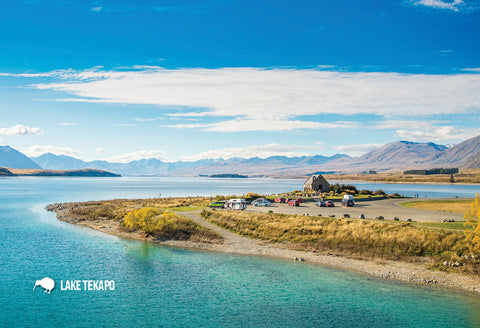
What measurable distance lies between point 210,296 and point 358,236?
2263cm

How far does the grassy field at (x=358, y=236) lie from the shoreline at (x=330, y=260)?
136 cm

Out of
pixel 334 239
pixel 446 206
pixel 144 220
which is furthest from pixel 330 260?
pixel 446 206

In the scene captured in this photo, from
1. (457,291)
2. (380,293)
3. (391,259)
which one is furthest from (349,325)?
(391,259)

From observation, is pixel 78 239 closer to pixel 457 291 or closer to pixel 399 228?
pixel 399 228

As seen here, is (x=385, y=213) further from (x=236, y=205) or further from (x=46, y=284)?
(x=46, y=284)

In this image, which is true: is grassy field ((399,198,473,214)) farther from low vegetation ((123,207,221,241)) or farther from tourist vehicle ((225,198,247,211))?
low vegetation ((123,207,221,241))

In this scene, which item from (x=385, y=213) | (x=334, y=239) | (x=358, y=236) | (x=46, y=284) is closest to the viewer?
(x=46, y=284)

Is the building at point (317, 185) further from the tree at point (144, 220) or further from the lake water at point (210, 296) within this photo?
the lake water at point (210, 296)

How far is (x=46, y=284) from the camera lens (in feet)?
98.9

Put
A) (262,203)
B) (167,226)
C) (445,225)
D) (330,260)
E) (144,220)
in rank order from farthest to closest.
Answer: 1. (262,203)
2. (144,220)
3. (167,226)
4. (445,225)
5. (330,260)

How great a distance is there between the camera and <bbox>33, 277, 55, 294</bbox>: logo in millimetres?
29394

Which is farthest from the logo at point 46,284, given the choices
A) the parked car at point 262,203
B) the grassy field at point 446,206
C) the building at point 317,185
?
the building at point 317,185

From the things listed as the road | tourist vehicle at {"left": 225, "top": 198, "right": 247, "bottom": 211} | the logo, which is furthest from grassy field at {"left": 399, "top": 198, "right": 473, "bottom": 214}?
the logo

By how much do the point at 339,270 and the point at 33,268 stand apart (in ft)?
105
